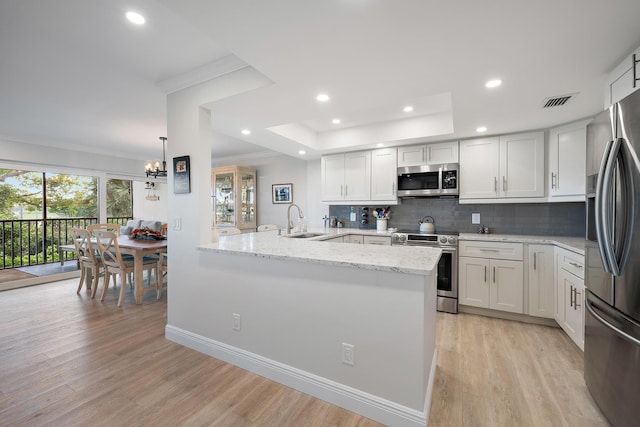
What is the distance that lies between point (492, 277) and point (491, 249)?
319 mm

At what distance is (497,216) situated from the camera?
3641 mm

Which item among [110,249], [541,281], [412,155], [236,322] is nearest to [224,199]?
[110,249]

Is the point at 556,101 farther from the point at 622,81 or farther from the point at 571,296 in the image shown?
the point at 571,296

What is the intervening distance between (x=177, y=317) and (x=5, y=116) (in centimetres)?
374

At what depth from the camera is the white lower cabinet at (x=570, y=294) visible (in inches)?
90.2

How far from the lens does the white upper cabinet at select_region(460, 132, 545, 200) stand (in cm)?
316

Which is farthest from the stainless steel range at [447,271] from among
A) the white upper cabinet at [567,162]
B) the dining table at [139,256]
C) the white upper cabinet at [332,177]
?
the dining table at [139,256]

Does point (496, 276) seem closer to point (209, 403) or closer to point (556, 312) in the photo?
point (556, 312)

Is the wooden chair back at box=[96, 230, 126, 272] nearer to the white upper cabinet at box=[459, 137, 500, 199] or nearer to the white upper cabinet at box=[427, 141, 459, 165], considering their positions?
the white upper cabinet at box=[427, 141, 459, 165]

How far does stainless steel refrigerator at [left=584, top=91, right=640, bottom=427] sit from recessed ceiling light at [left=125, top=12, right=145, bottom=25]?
276cm

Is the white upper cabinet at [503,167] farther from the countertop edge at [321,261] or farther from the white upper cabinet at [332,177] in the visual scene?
the countertop edge at [321,261]

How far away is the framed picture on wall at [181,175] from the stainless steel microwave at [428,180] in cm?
278

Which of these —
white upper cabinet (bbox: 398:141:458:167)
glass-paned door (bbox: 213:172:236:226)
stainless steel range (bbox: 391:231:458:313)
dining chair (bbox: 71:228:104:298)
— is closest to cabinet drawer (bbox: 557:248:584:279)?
stainless steel range (bbox: 391:231:458:313)

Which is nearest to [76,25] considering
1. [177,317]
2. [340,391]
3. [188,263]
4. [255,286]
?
[188,263]
